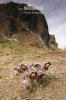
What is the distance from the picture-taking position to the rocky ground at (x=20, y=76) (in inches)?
Answer: 477

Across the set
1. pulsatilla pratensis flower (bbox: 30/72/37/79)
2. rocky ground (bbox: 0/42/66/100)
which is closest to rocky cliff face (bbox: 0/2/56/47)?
rocky ground (bbox: 0/42/66/100)

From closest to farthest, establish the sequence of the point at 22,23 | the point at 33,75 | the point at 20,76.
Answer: the point at 33,75 → the point at 20,76 → the point at 22,23

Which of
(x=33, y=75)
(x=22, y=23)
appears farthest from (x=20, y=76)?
(x=22, y=23)

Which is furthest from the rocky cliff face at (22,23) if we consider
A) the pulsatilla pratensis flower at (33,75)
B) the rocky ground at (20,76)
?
the pulsatilla pratensis flower at (33,75)

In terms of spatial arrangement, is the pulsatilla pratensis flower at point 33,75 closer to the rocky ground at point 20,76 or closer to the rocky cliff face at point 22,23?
the rocky ground at point 20,76

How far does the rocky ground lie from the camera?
12.1m

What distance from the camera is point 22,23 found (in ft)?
83.8

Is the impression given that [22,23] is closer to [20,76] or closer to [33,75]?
[20,76]

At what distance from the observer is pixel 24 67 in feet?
42.4

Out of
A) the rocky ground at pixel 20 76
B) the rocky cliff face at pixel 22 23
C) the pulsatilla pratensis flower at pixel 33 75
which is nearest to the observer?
the rocky ground at pixel 20 76

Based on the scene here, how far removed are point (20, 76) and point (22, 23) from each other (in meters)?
11.2

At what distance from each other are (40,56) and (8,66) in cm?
234

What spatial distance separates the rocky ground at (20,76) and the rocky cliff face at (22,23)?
323cm

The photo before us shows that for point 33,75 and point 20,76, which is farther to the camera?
point 20,76
